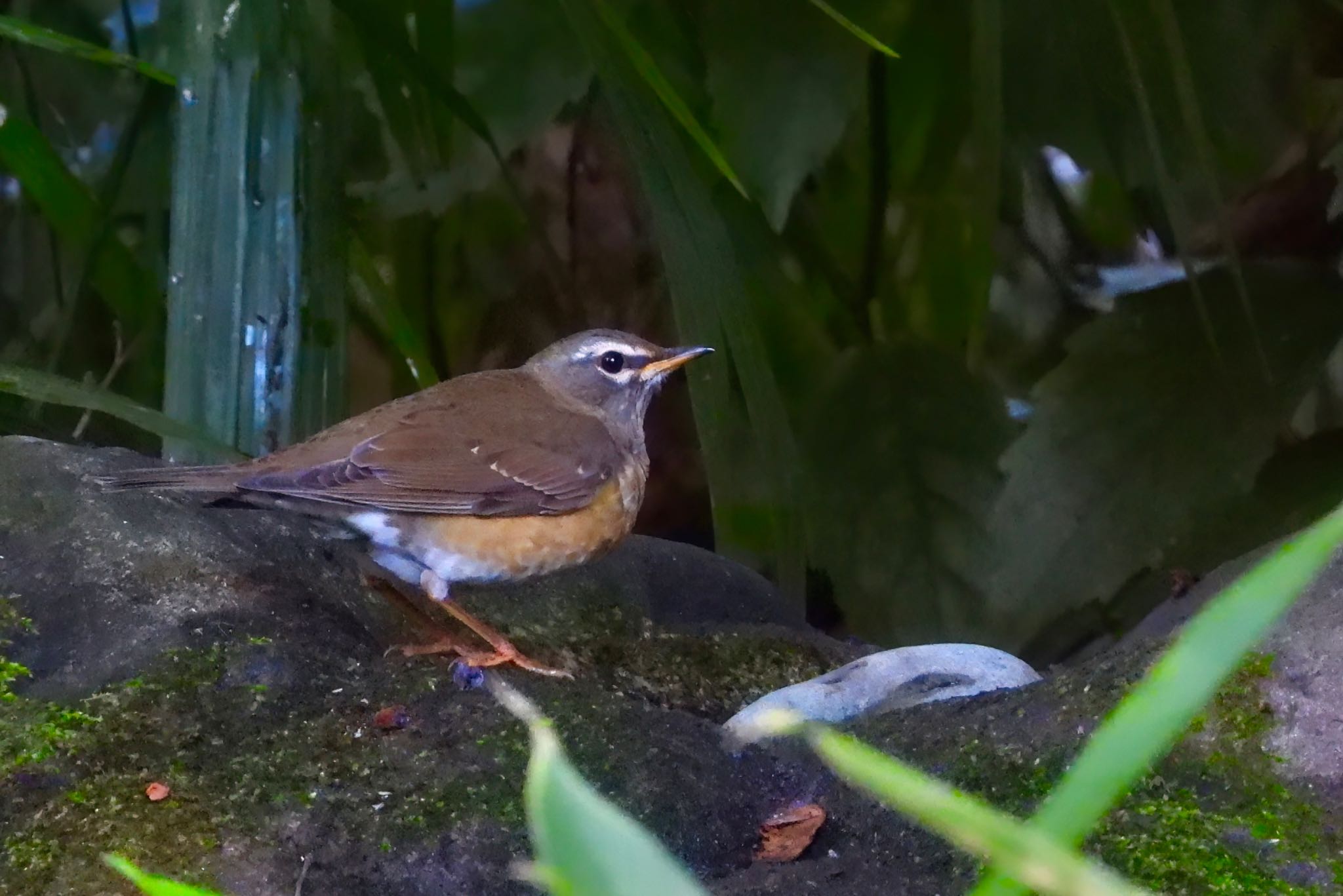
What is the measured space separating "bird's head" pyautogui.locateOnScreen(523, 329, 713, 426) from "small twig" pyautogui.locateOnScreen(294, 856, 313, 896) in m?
1.88

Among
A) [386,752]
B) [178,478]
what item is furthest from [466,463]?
[386,752]

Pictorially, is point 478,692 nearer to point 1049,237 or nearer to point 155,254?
point 155,254

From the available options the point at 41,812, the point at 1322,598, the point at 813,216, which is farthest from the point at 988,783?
the point at 813,216

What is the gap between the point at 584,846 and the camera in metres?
0.50

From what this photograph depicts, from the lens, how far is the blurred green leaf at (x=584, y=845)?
1.61 feet

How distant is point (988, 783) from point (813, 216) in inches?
100

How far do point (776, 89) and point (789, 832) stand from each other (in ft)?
6.79

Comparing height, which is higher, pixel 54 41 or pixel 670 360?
pixel 54 41

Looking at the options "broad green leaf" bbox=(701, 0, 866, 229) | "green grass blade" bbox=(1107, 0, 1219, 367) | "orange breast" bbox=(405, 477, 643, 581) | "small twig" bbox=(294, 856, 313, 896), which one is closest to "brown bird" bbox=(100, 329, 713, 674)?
"orange breast" bbox=(405, 477, 643, 581)

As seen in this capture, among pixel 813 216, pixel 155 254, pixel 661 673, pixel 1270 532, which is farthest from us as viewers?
pixel 813 216

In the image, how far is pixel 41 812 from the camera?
1.44m

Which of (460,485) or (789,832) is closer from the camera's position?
(789,832)

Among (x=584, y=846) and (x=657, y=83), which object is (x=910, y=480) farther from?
(x=584, y=846)

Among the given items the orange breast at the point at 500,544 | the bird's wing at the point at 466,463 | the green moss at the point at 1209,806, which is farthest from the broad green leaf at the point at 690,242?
the green moss at the point at 1209,806
